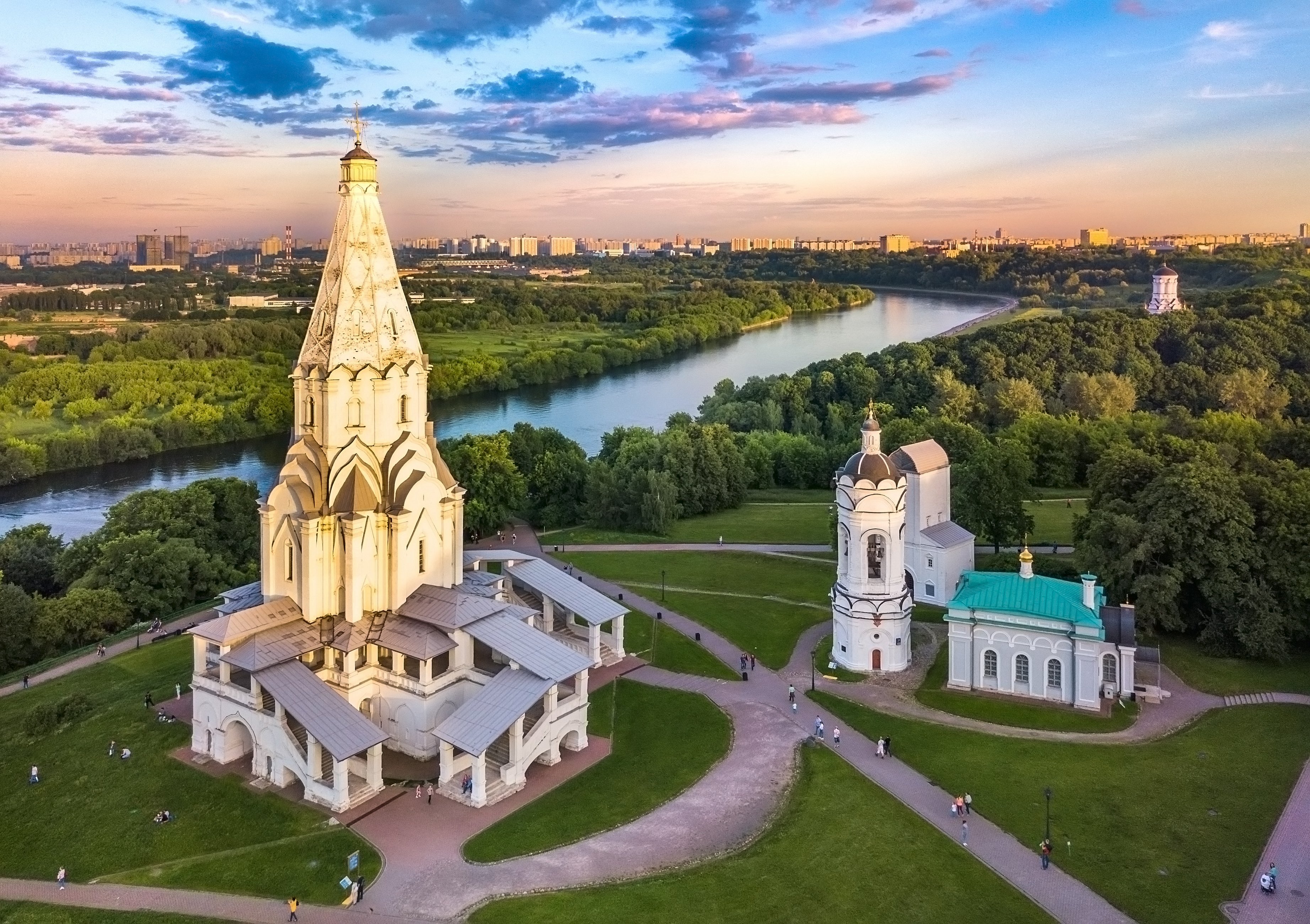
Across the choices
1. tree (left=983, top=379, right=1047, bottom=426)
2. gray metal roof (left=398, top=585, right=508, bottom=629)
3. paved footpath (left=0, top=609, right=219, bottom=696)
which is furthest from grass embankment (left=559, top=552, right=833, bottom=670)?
tree (left=983, top=379, right=1047, bottom=426)

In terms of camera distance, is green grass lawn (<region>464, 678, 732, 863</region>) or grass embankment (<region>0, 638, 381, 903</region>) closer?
grass embankment (<region>0, 638, 381, 903</region>)

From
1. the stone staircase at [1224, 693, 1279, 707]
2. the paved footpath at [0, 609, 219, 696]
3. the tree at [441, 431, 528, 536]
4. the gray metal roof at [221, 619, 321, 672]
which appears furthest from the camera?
the tree at [441, 431, 528, 536]

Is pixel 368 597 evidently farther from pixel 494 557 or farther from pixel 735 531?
pixel 735 531

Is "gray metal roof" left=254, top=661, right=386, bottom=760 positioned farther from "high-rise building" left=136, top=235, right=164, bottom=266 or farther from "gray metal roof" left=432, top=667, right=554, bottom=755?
"high-rise building" left=136, top=235, right=164, bottom=266

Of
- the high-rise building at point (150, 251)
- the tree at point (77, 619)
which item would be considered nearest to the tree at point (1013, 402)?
the tree at point (77, 619)

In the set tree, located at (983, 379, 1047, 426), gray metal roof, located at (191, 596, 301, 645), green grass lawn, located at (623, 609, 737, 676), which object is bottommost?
green grass lawn, located at (623, 609, 737, 676)

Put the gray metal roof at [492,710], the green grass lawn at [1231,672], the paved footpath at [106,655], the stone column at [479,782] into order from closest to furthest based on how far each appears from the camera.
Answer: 1. the stone column at [479,782]
2. the gray metal roof at [492,710]
3. the green grass lawn at [1231,672]
4. the paved footpath at [106,655]

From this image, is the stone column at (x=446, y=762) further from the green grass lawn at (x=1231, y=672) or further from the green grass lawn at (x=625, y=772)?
the green grass lawn at (x=1231, y=672)

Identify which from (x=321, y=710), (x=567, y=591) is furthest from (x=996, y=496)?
(x=321, y=710)
